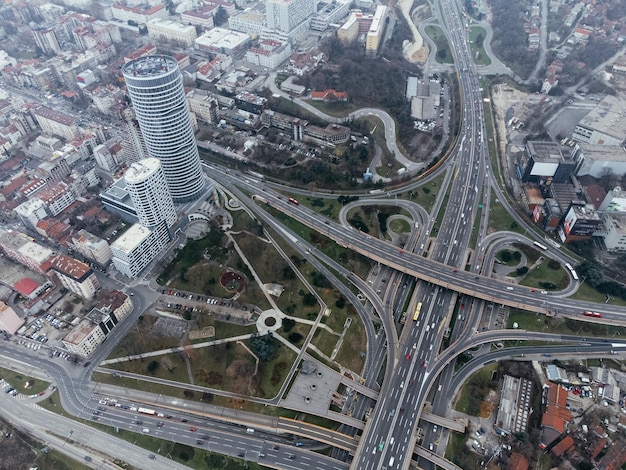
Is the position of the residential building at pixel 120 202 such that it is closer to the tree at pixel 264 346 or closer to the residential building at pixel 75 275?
the residential building at pixel 75 275

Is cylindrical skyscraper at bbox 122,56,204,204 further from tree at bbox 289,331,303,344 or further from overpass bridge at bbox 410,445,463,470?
overpass bridge at bbox 410,445,463,470

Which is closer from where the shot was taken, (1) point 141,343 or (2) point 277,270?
(1) point 141,343

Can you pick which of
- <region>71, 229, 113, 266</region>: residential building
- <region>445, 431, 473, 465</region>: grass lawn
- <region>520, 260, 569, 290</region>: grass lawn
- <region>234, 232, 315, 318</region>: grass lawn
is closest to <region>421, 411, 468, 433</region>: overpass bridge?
<region>445, 431, 473, 465</region>: grass lawn

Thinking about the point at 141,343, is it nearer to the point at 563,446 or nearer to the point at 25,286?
the point at 25,286

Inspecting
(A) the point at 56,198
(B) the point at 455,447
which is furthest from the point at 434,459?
(A) the point at 56,198

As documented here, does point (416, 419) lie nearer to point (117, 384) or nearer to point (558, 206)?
point (117, 384)

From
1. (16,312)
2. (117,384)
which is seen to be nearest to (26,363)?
(16,312)

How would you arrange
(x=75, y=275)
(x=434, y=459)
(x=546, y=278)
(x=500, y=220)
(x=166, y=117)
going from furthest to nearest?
(x=500, y=220) → (x=166, y=117) → (x=546, y=278) → (x=75, y=275) → (x=434, y=459)
